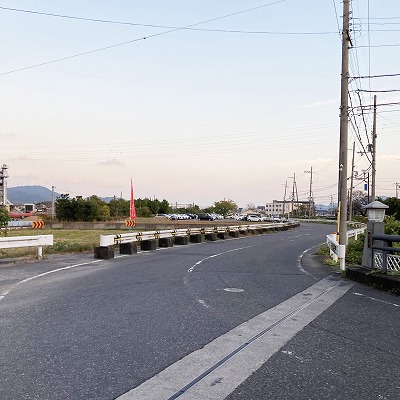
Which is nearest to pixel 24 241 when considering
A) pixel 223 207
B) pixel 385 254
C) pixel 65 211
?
pixel 385 254

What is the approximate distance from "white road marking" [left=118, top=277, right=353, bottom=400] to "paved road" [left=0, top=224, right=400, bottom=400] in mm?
14

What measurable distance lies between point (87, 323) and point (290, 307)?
3809mm

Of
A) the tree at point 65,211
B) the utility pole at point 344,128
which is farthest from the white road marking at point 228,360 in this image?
the tree at point 65,211

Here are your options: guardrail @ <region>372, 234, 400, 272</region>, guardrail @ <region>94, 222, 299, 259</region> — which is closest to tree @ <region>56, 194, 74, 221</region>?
guardrail @ <region>94, 222, 299, 259</region>

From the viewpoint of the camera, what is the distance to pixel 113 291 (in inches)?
387

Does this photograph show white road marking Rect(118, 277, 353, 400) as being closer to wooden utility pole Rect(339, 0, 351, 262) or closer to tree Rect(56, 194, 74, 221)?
wooden utility pole Rect(339, 0, 351, 262)

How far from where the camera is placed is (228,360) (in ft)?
17.3

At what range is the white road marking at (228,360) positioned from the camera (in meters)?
4.34

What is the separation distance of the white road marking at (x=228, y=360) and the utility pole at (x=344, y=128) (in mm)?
10251

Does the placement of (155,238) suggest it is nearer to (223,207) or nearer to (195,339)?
(195,339)

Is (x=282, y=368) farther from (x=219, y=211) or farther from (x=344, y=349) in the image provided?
(x=219, y=211)

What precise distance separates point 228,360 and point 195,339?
0.91m

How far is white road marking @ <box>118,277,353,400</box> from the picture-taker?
434 cm

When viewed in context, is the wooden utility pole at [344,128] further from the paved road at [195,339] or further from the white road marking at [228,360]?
the white road marking at [228,360]
